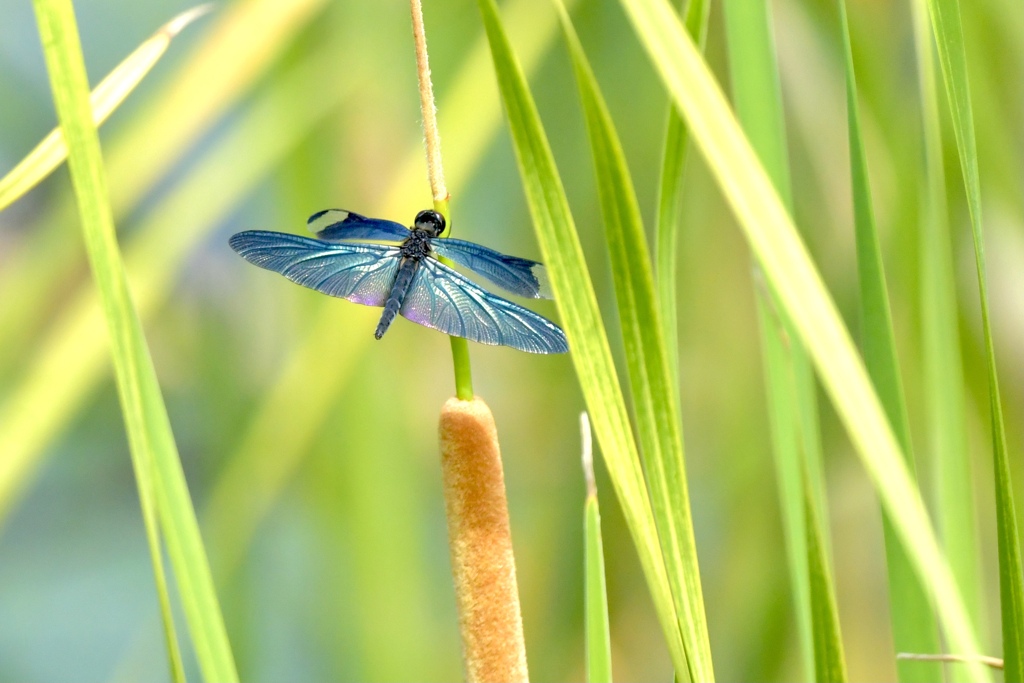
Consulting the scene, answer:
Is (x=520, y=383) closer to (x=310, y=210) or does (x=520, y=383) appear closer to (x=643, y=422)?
(x=310, y=210)

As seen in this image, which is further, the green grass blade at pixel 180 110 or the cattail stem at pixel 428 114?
the green grass blade at pixel 180 110

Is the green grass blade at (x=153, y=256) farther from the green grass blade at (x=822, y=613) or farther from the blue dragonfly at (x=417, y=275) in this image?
the green grass blade at (x=822, y=613)

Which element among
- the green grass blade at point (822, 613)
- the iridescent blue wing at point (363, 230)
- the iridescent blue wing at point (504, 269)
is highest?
the iridescent blue wing at point (363, 230)

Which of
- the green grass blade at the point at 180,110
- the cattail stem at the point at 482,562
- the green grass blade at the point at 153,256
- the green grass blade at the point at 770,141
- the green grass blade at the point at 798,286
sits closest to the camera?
the green grass blade at the point at 798,286

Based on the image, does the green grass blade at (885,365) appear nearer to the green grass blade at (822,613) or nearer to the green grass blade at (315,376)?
the green grass blade at (822,613)

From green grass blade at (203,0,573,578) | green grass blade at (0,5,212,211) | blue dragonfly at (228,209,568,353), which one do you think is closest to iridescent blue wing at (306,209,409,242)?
blue dragonfly at (228,209,568,353)

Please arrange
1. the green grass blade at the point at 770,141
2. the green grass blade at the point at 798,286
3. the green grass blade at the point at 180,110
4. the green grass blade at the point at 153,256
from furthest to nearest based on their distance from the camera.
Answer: the green grass blade at the point at 180,110
the green grass blade at the point at 153,256
the green grass blade at the point at 770,141
the green grass blade at the point at 798,286

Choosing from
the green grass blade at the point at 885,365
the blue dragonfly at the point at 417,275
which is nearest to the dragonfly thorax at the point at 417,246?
Answer: the blue dragonfly at the point at 417,275

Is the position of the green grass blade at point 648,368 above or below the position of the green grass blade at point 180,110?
below

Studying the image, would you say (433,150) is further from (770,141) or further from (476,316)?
(770,141)
